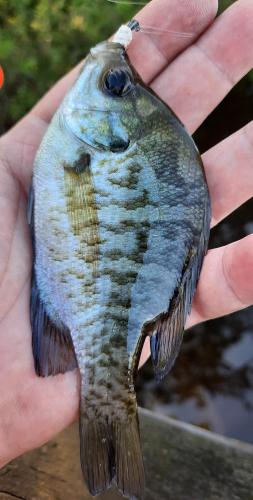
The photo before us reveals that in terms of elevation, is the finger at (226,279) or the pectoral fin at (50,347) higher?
the finger at (226,279)

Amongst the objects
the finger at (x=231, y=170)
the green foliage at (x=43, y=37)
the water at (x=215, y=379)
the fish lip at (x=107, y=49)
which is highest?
the green foliage at (x=43, y=37)

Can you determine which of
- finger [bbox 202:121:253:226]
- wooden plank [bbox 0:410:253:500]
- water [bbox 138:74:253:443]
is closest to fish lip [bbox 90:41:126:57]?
finger [bbox 202:121:253:226]

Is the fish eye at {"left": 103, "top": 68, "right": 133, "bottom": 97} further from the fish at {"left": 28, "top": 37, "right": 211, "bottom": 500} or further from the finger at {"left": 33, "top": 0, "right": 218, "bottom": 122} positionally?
the finger at {"left": 33, "top": 0, "right": 218, "bottom": 122}

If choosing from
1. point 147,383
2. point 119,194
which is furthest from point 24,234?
point 147,383

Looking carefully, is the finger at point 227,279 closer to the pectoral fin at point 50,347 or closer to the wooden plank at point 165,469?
the pectoral fin at point 50,347

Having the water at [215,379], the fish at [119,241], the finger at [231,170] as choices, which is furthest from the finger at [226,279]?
the water at [215,379]

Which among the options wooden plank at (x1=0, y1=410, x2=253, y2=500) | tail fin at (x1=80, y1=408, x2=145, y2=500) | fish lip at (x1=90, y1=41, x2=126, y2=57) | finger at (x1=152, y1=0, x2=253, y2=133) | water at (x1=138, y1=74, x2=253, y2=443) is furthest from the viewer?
water at (x1=138, y1=74, x2=253, y2=443)

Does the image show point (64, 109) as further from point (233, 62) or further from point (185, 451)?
point (185, 451)
